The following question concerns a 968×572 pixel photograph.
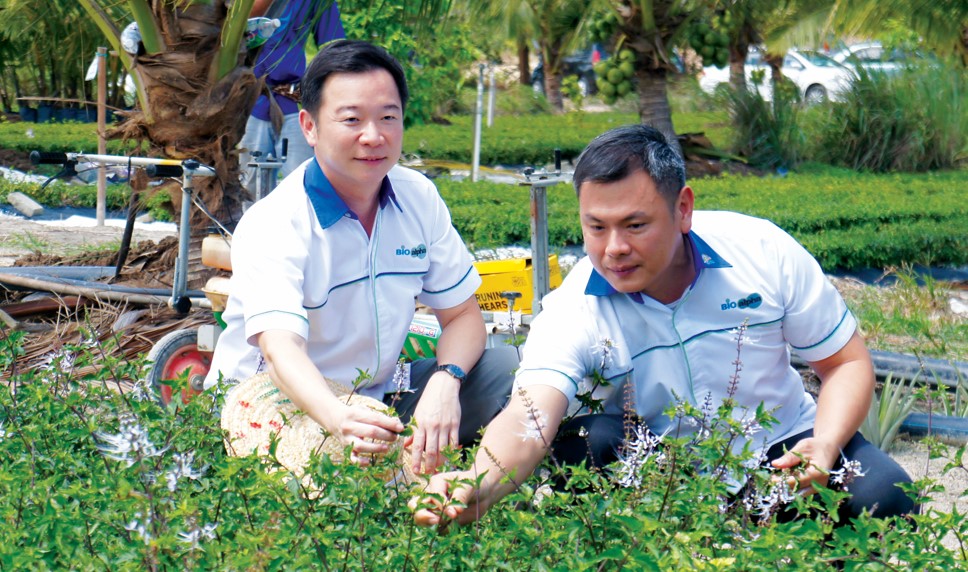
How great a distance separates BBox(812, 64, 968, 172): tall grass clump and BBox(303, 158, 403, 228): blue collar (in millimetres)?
11284

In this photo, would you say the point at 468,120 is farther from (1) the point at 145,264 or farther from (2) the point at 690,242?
(2) the point at 690,242

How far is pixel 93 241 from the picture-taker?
886 cm

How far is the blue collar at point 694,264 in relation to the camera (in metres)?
2.82

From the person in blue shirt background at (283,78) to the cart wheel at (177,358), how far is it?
1181 mm

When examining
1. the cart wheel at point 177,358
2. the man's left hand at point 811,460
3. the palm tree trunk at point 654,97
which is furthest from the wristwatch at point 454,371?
the palm tree trunk at point 654,97

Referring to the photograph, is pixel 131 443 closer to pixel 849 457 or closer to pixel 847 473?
pixel 847 473

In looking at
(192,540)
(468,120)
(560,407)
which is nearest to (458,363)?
(560,407)

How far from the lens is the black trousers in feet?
8.82

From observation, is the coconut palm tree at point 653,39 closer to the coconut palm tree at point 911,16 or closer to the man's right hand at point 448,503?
the coconut palm tree at point 911,16

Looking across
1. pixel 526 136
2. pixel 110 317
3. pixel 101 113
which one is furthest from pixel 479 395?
pixel 526 136

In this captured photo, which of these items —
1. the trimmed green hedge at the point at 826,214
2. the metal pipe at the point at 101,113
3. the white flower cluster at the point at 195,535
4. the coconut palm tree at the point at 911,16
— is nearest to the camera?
the white flower cluster at the point at 195,535

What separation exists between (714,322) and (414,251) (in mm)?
856

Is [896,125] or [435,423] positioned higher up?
[435,423]

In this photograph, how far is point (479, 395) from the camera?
10.8 ft
